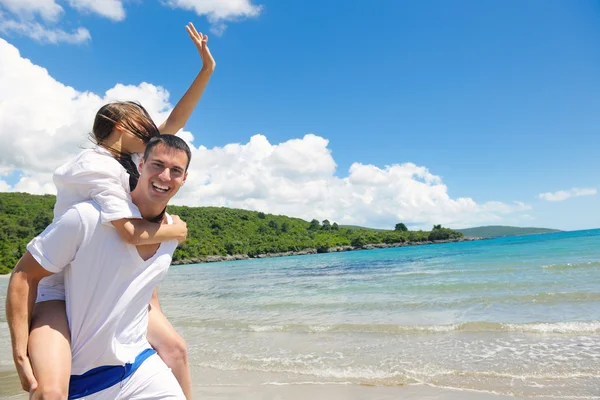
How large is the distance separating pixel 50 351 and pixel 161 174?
915 millimetres

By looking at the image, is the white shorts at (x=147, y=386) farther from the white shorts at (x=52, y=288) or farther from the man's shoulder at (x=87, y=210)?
the man's shoulder at (x=87, y=210)

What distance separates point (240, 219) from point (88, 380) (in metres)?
104

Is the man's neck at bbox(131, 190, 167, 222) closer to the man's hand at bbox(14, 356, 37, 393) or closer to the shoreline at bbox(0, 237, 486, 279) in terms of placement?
the man's hand at bbox(14, 356, 37, 393)

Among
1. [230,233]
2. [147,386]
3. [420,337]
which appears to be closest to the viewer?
[147,386]

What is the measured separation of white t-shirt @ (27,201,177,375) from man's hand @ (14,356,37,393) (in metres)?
0.16

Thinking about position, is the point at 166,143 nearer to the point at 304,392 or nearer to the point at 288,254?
the point at 304,392

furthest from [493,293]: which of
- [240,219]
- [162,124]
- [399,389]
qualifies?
[240,219]

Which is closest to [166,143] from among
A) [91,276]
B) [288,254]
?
[91,276]

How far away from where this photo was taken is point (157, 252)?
2039mm

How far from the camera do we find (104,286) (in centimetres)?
181

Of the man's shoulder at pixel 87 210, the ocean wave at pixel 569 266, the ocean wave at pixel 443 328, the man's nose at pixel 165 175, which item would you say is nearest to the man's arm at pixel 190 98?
the man's nose at pixel 165 175

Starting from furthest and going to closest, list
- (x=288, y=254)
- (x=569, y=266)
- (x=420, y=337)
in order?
(x=288, y=254)
(x=569, y=266)
(x=420, y=337)

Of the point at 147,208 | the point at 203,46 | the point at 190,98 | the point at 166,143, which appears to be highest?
the point at 203,46

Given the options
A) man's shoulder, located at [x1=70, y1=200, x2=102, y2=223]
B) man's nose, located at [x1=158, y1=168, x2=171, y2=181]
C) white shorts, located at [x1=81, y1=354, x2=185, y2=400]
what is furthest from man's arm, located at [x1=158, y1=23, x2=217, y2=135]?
white shorts, located at [x1=81, y1=354, x2=185, y2=400]
